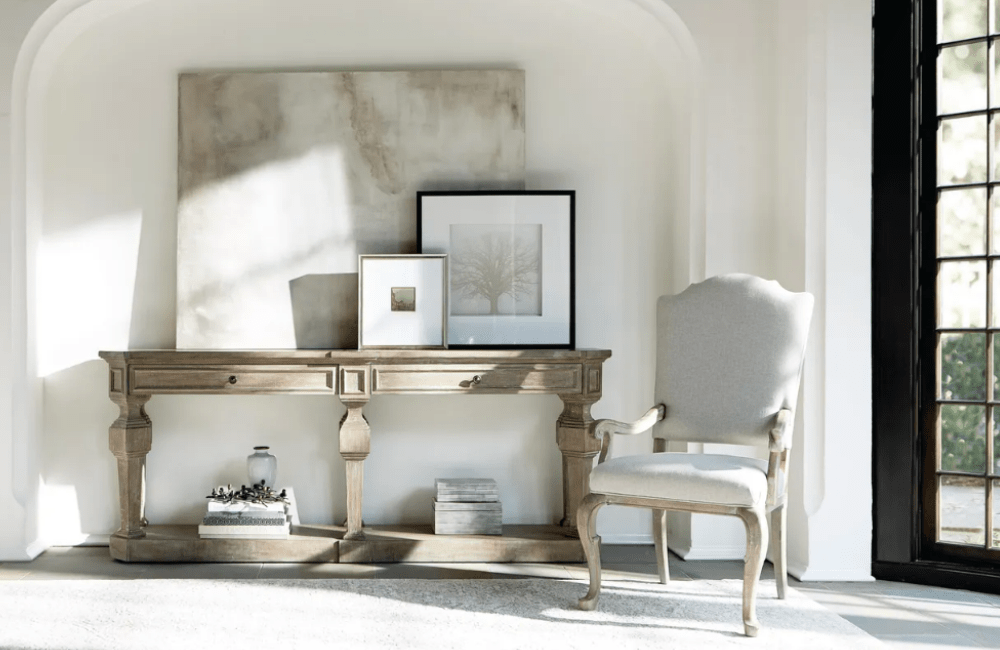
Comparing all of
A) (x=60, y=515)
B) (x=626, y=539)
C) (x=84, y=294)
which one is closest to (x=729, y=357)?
(x=626, y=539)

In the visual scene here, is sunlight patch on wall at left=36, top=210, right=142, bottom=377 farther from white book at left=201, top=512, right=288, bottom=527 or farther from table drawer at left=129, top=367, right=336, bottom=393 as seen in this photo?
white book at left=201, top=512, right=288, bottom=527

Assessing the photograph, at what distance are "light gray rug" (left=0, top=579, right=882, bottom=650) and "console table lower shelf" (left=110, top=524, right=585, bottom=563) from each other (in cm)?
29

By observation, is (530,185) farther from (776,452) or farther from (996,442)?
(996,442)

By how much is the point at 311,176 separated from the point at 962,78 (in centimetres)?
281

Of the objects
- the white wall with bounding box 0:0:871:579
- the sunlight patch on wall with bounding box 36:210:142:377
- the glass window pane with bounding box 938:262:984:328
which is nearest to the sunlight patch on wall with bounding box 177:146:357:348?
the white wall with bounding box 0:0:871:579

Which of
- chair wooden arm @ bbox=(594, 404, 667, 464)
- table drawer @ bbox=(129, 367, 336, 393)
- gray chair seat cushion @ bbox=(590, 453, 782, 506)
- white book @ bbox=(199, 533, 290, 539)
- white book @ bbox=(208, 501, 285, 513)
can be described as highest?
table drawer @ bbox=(129, 367, 336, 393)

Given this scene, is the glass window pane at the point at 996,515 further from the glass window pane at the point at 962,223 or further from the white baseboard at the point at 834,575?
the glass window pane at the point at 962,223

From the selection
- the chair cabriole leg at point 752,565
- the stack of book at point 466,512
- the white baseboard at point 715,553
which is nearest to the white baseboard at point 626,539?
the white baseboard at point 715,553

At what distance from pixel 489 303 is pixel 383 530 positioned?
113cm

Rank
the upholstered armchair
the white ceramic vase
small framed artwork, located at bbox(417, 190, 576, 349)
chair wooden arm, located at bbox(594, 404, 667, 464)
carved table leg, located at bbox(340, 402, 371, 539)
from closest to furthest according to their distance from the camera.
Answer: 1. the upholstered armchair
2. chair wooden arm, located at bbox(594, 404, 667, 464)
3. carved table leg, located at bbox(340, 402, 371, 539)
4. the white ceramic vase
5. small framed artwork, located at bbox(417, 190, 576, 349)

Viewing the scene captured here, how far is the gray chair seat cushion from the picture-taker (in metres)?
2.87

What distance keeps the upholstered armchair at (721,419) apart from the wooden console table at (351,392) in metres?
0.39

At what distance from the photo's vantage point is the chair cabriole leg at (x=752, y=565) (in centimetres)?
285

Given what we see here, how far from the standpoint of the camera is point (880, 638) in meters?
2.88
